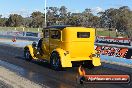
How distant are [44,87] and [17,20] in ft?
339

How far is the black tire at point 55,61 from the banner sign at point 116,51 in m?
5.29

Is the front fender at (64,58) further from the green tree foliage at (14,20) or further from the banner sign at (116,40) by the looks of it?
the green tree foliage at (14,20)

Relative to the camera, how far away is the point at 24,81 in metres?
11.7

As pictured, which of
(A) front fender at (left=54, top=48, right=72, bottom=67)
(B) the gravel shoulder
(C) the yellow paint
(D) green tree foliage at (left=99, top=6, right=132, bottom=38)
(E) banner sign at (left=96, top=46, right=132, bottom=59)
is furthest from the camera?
(D) green tree foliage at (left=99, top=6, right=132, bottom=38)

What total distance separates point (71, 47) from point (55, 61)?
100cm

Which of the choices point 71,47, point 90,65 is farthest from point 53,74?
point 90,65

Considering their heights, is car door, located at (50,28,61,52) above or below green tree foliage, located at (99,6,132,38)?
below

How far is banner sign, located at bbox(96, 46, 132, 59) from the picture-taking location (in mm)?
18302

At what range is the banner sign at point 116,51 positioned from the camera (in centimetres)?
1830

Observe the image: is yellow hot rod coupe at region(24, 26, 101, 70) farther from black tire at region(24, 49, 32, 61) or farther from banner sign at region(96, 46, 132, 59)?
banner sign at region(96, 46, 132, 59)

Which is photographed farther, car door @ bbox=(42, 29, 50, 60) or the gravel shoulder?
car door @ bbox=(42, 29, 50, 60)

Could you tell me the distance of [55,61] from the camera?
14617 mm

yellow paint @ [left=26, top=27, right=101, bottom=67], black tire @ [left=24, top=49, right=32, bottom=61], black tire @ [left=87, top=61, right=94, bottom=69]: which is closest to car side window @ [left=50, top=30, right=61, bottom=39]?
yellow paint @ [left=26, top=27, right=101, bottom=67]

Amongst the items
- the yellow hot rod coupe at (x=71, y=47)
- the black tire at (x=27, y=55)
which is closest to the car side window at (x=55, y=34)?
the yellow hot rod coupe at (x=71, y=47)
